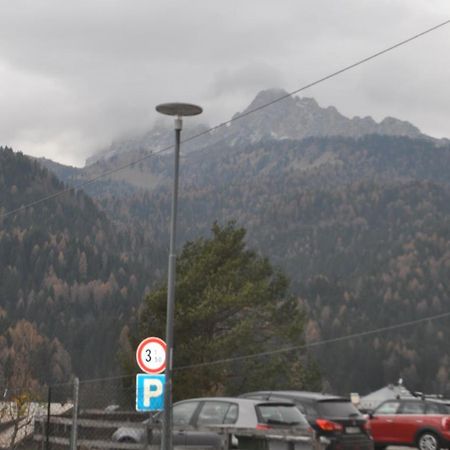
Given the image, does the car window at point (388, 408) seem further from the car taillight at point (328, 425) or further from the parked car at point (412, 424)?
the car taillight at point (328, 425)

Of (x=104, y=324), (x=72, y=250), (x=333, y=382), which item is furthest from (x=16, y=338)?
(x=72, y=250)

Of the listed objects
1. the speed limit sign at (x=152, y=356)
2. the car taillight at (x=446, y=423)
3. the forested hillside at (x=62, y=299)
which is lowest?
the car taillight at (x=446, y=423)

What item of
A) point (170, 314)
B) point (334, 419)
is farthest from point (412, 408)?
point (170, 314)

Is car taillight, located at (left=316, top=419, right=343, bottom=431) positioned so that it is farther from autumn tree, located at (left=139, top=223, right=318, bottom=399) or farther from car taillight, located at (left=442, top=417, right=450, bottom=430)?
autumn tree, located at (left=139, top=223, right=318, bottom=399)

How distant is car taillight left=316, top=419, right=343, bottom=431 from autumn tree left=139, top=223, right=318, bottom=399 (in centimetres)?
2399

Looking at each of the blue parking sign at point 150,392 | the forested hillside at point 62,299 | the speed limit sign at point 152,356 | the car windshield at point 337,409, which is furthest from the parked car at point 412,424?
the forested hillside at point 62,299

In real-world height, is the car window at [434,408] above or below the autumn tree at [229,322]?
below

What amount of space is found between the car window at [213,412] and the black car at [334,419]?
0.93 m

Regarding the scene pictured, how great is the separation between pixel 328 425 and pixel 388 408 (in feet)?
19.5

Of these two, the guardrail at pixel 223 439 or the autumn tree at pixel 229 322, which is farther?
the autumn tree at pixel 229 322

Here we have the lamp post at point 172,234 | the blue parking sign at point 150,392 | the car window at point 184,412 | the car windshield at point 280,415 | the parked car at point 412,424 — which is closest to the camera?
the blue parking sign at point 150,392

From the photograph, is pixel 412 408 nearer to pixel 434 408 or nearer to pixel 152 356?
pixel 434 408

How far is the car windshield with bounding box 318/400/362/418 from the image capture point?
1655 centimetres

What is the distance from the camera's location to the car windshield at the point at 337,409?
54.3 ft
